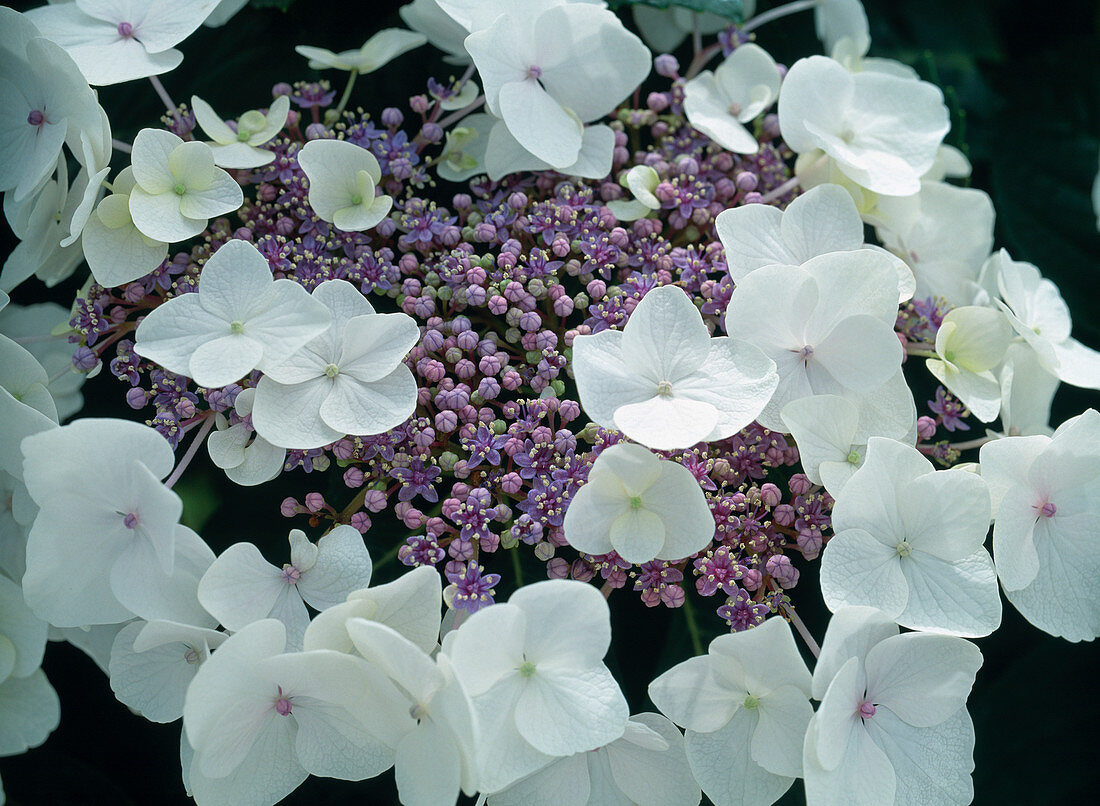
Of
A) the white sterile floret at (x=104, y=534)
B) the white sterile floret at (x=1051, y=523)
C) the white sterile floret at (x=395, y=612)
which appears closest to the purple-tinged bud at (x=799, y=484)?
the white sterile floret at (x=1051, y=523)

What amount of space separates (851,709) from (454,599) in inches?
9.6

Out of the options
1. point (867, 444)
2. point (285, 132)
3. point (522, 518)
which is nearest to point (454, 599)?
point (522, 518)

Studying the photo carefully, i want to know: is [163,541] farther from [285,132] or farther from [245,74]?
[245,74]

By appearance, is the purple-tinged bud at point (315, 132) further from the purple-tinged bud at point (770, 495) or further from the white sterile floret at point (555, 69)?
the purple-tinged bud at point (770, 495)

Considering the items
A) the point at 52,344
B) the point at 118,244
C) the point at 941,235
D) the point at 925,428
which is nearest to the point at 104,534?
the point at 118,244

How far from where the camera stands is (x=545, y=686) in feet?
1.64

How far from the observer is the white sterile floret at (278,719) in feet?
1.59

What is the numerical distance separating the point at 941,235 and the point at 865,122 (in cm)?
12

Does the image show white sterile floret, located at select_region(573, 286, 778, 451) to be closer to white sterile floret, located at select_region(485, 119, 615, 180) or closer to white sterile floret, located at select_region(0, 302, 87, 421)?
white sterile floret, located at select_region(485, 119, 615, 180)

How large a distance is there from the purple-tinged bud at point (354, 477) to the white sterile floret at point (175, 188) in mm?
190

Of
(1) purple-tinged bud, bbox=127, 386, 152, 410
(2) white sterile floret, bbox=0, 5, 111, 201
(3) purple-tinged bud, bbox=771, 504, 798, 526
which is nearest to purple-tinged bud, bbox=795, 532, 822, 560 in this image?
(3) purple-tinged bud, bbox=771, 504, 798, 526

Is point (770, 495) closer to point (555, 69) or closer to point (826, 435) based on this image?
point (826, 435)

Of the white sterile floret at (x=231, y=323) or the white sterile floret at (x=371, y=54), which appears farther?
the white sterile floret at (x=371, y=54)

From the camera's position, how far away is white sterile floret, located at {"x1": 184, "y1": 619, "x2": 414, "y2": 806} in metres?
0.48
